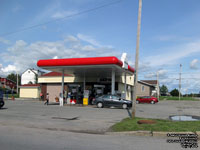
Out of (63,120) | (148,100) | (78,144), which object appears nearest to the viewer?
(78,144)

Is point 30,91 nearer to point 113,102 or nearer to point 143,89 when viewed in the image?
point 113,102

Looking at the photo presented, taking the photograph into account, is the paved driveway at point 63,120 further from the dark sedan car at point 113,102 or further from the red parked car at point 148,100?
the red parked car at point 148,100

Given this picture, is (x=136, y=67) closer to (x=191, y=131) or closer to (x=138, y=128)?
(x=138, y=128)

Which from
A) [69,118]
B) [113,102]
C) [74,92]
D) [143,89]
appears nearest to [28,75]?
[143,89]

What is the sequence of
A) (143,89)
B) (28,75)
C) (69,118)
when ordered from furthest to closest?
(28,75), (143,89), (69,118)

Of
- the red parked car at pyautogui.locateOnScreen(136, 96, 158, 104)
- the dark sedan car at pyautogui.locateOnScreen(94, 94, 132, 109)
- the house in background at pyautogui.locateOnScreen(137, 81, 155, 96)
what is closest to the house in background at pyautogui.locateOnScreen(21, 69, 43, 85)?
the house in background at pyautogui.locateOnScreen(137, 81, 155, 96)

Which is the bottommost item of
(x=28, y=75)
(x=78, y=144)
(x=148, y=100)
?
(x=148, y=100)

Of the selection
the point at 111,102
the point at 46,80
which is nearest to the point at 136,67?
the point at 111,102

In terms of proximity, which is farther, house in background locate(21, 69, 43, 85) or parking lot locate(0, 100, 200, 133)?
house in background locate(21, 69, 43, 85)

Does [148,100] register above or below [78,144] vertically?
below

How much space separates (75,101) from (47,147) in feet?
69.1

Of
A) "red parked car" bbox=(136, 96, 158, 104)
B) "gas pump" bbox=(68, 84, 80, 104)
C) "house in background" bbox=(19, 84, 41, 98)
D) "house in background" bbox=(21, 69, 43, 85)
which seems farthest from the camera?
"house in background" bbox=(21, 69, 43, 85)

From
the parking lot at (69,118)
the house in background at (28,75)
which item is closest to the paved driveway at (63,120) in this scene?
the parking lot at (69,118)

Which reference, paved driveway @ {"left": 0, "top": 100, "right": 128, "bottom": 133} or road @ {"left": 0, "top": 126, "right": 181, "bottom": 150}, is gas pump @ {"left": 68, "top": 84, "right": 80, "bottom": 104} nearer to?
paved driveway @ {"left": 0, "top": 100, "right": 128, "bottom": 133}
